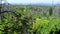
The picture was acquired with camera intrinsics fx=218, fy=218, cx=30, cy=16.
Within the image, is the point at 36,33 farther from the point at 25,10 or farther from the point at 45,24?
the point at 25,10

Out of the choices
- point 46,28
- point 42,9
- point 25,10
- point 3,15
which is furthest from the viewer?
point 42,9

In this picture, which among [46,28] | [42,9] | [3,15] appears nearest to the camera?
[3,15]

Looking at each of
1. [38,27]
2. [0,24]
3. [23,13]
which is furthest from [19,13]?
[38,27]

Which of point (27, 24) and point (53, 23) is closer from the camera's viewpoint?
point (27, 24)

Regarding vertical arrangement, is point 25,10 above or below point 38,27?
A: above

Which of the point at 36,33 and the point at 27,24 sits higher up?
the point at 27,24

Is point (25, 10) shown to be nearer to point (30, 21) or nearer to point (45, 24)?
point (30, 21)

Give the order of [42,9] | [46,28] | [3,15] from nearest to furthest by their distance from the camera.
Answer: [3,15]
[46,28]
[42,9]

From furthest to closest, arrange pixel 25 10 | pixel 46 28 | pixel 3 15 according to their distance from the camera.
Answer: pixel 46 28
pixel 25 10
pixel 3 15

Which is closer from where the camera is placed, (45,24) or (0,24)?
(0,24)

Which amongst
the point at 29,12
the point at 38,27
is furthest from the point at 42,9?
the point at 29,12
